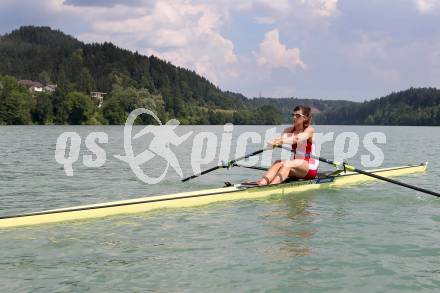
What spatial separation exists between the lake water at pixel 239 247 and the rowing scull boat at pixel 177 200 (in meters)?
0.16

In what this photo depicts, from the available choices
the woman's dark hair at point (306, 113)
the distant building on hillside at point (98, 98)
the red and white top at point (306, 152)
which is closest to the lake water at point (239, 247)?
the red and white top at point (306, 152)

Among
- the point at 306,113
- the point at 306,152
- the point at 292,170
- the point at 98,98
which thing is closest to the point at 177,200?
the point at 292,170

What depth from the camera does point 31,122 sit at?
115 metres

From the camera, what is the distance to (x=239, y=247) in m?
9.16

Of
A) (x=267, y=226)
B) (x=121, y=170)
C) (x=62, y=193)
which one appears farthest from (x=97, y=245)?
(x=121, y=170)

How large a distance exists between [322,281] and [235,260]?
1.55 metres

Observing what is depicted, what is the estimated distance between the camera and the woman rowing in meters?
14.2

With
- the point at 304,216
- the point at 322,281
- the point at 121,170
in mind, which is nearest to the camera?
the point at 322,281

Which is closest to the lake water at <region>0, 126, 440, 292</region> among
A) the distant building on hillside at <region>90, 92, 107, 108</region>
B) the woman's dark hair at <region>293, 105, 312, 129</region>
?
the woman's dark hair at <region>293, 105, 312, 129</region>

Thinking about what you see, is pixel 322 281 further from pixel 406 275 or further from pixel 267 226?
pixel 267 226

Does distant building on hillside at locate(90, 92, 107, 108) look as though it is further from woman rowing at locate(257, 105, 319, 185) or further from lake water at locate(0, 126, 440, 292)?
lake water at locate(0, 126, 440, 292)

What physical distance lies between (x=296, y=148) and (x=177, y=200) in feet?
14.0

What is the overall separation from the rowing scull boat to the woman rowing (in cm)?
30

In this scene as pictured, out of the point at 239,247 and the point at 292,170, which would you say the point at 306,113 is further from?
the point at 239,247
